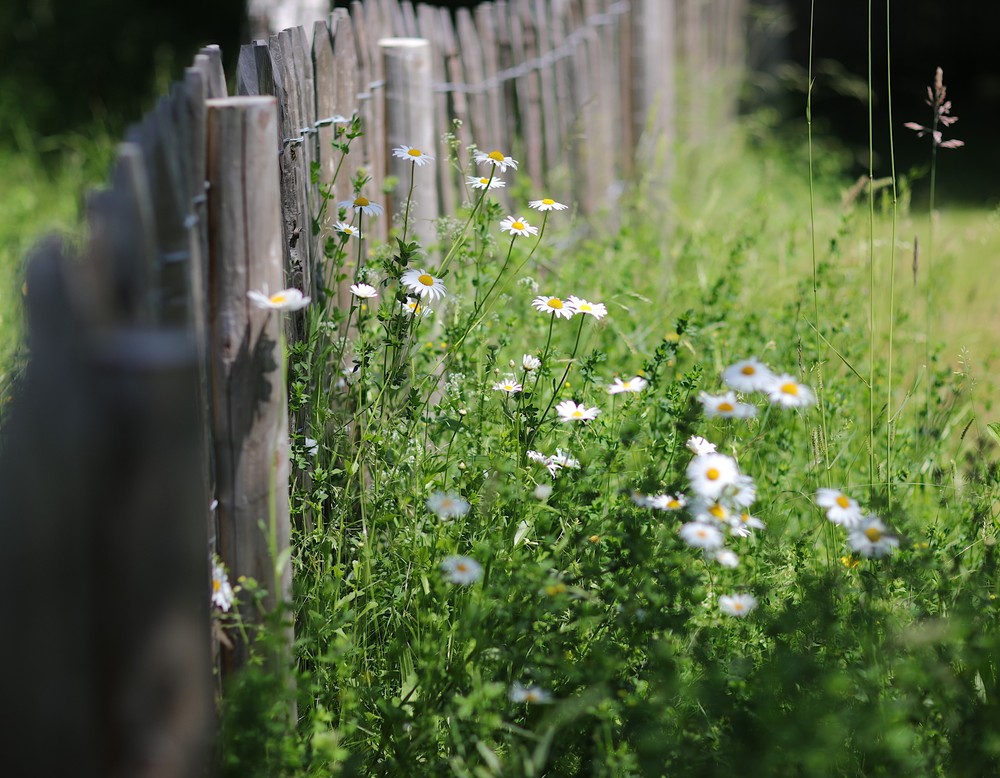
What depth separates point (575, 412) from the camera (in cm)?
229

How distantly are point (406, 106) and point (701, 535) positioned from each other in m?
1.92

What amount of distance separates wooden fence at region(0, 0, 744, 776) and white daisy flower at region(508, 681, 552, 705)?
1.57 ft

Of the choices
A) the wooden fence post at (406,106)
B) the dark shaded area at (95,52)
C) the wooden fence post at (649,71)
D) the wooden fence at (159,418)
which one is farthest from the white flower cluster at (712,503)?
the dark shaded area at (95,52)

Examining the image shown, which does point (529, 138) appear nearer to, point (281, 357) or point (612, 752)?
point (281, 357)

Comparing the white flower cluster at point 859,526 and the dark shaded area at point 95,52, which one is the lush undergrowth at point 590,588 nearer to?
the white flower cluster at point 859,526

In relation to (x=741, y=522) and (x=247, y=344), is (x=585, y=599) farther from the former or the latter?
(x=247, y=344)

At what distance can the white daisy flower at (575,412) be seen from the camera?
7.43 ft

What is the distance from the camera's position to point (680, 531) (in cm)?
192

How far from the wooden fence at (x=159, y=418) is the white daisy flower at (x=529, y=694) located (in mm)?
479

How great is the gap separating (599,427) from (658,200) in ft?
10.8

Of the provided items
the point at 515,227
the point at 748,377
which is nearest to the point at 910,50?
the point at 515,227

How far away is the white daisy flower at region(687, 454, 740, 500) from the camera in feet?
6.15

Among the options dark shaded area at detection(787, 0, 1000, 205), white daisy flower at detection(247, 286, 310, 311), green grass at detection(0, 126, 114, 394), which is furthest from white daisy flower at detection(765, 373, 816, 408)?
dark shaded area at detection(787, 0, 1000, 205)

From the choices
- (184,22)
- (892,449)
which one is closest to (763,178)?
(892,449)
